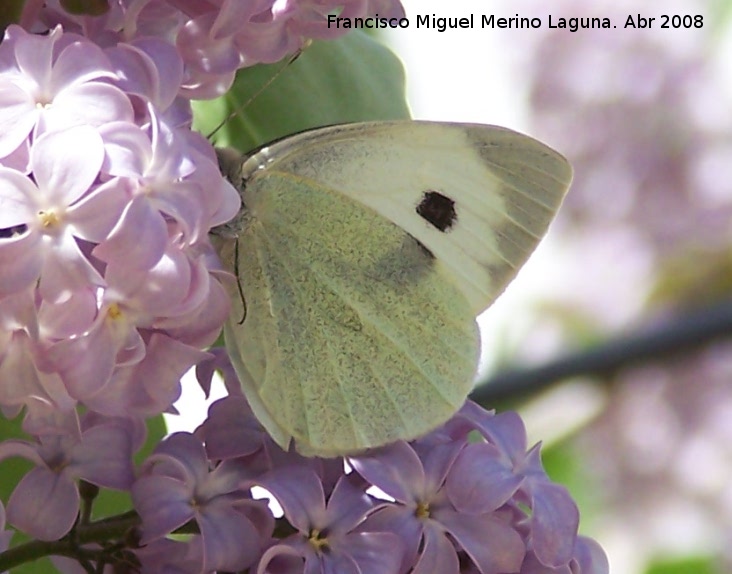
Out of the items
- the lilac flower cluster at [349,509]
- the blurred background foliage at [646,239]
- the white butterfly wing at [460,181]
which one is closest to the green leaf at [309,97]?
the white butterfly wing at [460,181]

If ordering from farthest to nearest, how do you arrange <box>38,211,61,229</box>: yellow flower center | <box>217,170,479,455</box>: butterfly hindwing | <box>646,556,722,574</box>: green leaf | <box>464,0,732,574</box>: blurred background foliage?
1. <box>464,0,732,574</box>: blurred background foliage
2. <box>646,556,722,574</box>: green leaf
3. <box>217,170,479,455</box>: butterfly hindwing
4. <box>38,211,61,229</box>: yellow flower center

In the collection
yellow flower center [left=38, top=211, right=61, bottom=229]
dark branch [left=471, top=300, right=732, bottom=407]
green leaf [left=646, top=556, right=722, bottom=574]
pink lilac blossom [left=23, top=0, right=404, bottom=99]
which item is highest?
pink lilac blossom [left=23, top=0, right=404, bottom=99]

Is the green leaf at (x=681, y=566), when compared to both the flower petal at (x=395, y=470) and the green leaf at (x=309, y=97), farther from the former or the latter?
the flower petal at (x=395, y=470)

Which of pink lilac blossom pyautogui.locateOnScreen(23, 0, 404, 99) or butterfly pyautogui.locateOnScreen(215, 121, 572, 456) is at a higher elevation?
pink lilac blossom pyautogui.locateOnScreen(23, 0, 404, 99)

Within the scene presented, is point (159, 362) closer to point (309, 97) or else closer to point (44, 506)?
point (44, 506)

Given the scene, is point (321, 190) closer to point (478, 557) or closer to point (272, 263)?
point (272, 263)

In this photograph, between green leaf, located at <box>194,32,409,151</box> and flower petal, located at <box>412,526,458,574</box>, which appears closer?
flower petal, located at <box>412,526,458,574</box>

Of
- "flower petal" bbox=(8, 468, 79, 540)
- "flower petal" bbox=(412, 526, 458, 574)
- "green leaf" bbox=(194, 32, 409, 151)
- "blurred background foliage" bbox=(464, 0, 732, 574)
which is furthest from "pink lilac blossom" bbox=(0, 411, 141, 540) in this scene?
"blurred background foliage" bbox=(464, 0, 732, 574)

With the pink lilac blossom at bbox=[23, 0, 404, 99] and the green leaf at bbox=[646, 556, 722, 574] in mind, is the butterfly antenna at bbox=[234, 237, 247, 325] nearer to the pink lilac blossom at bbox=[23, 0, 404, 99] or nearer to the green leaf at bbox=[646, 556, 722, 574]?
the pink lilac blossom at bbox=[23, 0, 404, 99]
